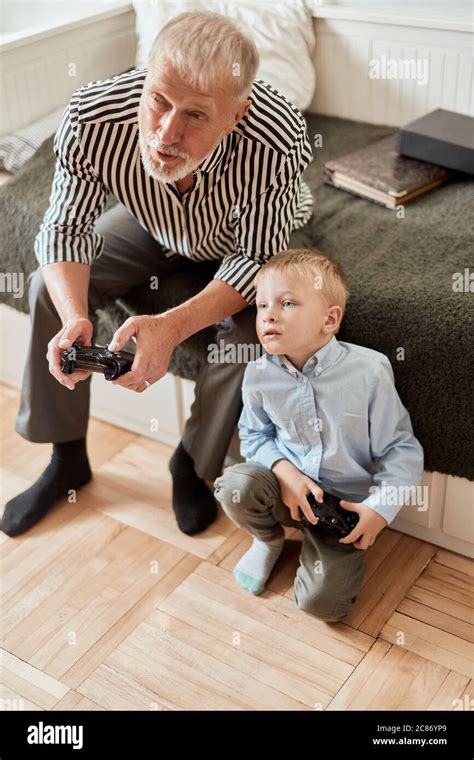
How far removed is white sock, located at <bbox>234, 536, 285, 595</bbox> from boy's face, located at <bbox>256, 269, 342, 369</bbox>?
1.26 ft

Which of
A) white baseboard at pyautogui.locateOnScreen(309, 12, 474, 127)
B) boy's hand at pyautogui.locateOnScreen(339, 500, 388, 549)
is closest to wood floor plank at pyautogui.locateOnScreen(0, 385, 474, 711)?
boy's hand at pyautogui.locateOnScreen(339, 500, 388, 549)

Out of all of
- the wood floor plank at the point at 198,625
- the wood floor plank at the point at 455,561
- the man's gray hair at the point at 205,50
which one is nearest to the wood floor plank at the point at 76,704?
the wood floor plank at the point at 198,625

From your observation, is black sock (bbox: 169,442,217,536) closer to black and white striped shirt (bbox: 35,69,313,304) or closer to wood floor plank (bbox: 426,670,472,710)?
black and white striped shirt (bbox: 35,69,313,304)

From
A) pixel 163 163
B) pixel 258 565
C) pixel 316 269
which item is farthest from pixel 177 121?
pixel 258 565

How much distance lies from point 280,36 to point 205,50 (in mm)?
990

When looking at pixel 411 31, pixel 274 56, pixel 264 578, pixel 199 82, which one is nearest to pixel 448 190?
pixel 411 31

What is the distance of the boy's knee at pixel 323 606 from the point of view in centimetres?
141

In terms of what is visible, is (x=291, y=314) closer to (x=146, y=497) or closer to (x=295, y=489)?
(x=295, y=489)

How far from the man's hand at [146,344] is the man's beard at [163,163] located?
233 millimetres

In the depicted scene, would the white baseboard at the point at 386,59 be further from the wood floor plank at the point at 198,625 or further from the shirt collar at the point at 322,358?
the wood floor plank at the point at 198,625

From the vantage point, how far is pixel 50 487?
1.72 metres

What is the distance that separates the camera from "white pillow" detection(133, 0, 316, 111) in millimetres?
2121

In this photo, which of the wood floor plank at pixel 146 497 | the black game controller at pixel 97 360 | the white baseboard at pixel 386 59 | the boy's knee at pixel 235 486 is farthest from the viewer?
the white baseboard at pixel 386 59

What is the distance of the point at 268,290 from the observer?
137cm
